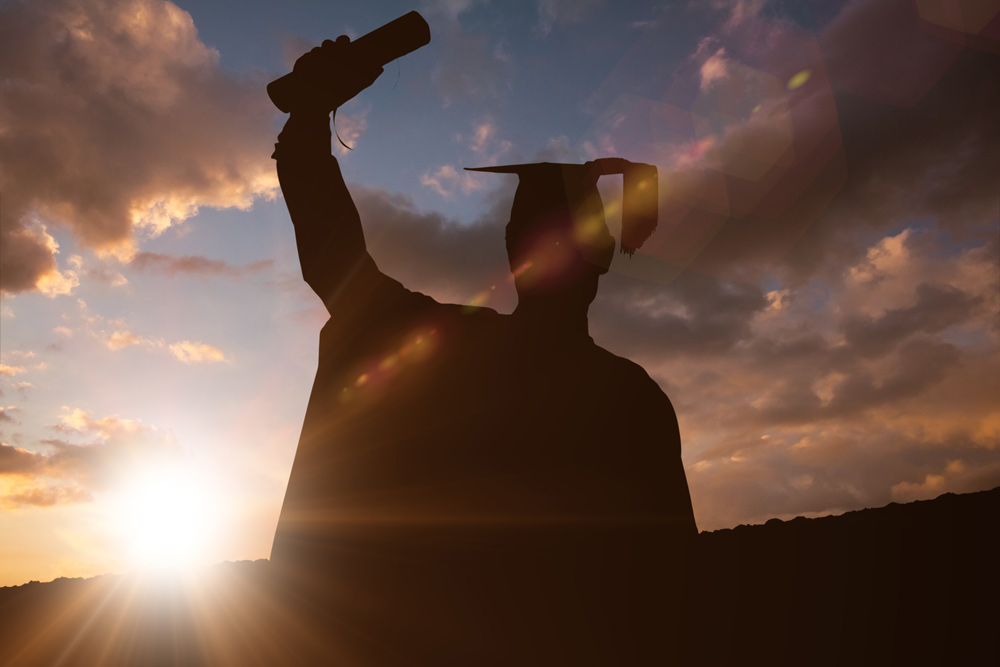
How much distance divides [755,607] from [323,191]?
3.73m

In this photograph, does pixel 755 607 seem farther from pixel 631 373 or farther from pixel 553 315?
pixel 553 315

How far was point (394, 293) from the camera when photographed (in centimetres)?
434

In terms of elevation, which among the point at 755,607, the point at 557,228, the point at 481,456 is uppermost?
the point at 557,228

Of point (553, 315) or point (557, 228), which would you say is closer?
point (553, 315)

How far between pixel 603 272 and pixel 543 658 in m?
2.66

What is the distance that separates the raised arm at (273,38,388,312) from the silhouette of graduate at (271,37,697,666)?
0.05ft

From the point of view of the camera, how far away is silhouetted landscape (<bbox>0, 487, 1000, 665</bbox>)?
2.46m

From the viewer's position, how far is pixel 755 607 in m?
2.83

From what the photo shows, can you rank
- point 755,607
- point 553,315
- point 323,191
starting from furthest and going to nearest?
point 323,191, point 553,315, point 755,607

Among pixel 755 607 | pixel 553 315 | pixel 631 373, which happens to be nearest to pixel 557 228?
pixel 553 315

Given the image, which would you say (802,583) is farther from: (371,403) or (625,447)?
(371,403)

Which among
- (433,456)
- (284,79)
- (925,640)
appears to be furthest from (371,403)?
(925,640)

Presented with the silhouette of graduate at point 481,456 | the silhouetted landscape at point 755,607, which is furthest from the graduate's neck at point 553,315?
the silhouetted landscape at point 755,607

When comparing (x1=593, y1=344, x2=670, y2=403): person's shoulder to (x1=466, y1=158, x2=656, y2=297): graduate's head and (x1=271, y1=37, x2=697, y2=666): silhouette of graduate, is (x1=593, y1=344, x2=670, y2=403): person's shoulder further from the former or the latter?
(x1=466, y1=158, x2=656, y2=297): graduate's head
